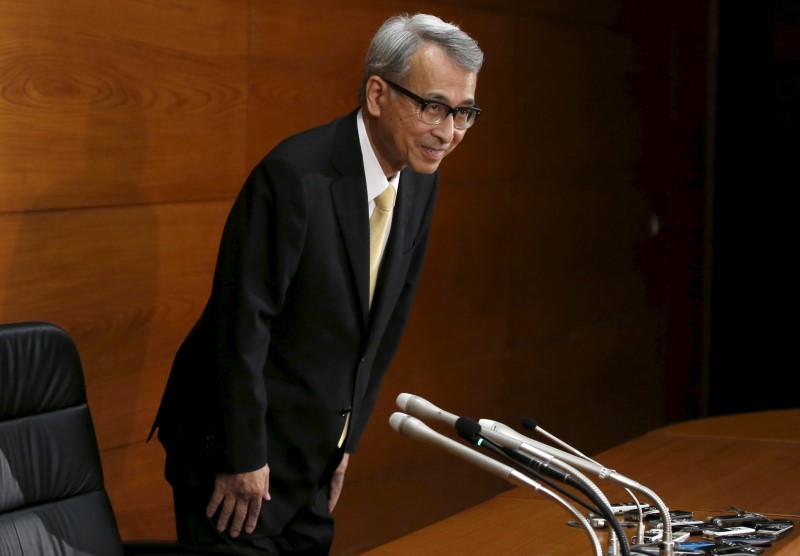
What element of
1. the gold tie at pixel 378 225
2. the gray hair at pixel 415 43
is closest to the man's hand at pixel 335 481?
the gold tie at pixel 378 225

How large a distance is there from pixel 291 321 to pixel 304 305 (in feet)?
0.15

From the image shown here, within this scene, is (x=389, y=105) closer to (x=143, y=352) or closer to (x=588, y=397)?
(x=143, y=352)

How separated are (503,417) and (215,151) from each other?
6.99ft

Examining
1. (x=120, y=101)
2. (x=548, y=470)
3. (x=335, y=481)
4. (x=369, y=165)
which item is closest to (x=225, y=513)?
(x=335, y=481)

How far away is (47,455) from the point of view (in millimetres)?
2500

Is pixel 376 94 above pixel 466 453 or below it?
above

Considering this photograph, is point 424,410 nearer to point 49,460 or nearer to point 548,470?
point 548,470

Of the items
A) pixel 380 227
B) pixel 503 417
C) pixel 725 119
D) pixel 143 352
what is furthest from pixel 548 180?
pixel 380 227

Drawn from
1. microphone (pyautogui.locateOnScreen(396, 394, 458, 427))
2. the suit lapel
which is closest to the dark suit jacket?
the suit lapel

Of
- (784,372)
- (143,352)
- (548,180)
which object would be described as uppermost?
(548,180)

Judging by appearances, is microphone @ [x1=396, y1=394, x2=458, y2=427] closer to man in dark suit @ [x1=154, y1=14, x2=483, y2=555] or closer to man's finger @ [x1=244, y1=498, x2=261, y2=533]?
man in dark suit @ [x1=154, y1=14, x2=483, y2=555]

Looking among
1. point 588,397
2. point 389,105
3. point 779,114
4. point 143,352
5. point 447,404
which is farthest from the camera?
point 779,114

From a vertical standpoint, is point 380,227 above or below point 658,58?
below

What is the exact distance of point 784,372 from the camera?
674 cm
